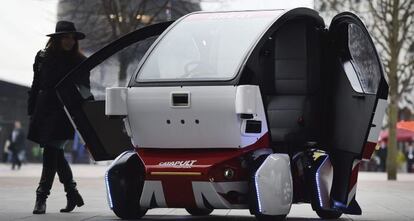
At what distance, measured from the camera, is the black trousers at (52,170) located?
10.2 m

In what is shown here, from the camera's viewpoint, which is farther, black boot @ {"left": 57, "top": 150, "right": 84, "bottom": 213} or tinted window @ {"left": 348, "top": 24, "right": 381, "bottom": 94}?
black boot @ {"left": 57, "top": 150, "right": 84, "bottom": 213}

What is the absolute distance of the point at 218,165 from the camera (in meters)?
8.54

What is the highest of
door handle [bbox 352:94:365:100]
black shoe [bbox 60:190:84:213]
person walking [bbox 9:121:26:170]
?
door handle [bbox 352:94:365:100]

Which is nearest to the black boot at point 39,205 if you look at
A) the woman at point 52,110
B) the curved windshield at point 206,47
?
the woman at point 52,110

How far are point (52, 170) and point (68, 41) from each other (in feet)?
4.47

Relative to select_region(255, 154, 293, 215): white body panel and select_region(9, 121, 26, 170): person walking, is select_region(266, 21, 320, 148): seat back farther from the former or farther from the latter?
select_region(9, 121, 26, 170): person walking

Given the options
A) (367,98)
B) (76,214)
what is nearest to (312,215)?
(367,98)

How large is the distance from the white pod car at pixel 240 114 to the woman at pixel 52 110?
35 cm

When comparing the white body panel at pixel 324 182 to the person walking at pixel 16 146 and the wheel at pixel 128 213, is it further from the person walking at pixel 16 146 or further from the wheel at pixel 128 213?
the person walking at pixel 16 146

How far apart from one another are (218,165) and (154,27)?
78.0 inches

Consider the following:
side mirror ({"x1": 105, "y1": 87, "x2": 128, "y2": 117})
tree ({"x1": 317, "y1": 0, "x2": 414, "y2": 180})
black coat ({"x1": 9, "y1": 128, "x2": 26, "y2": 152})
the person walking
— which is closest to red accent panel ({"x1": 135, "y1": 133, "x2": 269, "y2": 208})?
side mirror ({"x1": 105, "y1": 87, "x2": 128, "y2": 117})

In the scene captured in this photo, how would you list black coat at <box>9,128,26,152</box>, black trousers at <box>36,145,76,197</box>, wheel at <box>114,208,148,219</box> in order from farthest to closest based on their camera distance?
1. black coat at <box>9,128,26,152</box>
2. black trousers at <box>36,145,76,197</box>
3. wheel at <box>114,208,148,219</box>

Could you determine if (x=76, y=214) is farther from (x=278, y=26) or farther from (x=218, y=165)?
(x=278, y=26)

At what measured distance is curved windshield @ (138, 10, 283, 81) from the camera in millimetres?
8656
